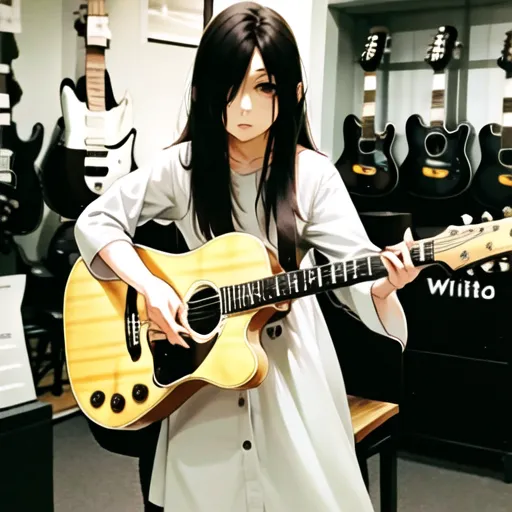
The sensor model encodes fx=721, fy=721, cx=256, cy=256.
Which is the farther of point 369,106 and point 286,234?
point 369,106

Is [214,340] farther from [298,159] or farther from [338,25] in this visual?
[338,25]

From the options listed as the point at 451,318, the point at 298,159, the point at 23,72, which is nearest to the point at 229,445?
the point at 298,159

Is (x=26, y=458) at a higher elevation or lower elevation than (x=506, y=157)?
lower

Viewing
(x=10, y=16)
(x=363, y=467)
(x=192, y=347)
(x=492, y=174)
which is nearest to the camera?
(x=192, y=347)

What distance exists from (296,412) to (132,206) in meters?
0.45

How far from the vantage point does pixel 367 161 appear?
151cm

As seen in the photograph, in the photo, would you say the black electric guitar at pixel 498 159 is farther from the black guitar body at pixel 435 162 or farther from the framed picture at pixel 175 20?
the framed picture at pixel 175 20

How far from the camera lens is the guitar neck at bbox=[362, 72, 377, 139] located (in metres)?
1.43

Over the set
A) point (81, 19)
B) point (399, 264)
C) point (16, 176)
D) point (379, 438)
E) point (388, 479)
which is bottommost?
point (388, 479)

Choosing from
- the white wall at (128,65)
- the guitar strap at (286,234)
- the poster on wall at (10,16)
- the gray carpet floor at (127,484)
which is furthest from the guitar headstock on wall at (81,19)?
the gray carpet floor at (127,484)

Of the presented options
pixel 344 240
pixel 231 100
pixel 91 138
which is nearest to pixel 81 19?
pixel 91 138

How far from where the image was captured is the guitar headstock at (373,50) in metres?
1.38

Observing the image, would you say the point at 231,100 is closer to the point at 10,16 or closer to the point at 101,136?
the point at 101,136

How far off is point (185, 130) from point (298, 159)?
22cm
